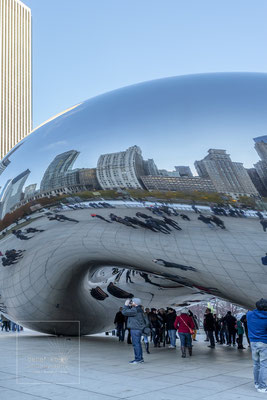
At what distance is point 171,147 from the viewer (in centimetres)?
525

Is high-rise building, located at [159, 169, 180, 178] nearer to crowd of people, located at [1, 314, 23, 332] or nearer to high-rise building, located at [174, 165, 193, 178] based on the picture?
high-rise building, located at [174, 165, 193, 178]

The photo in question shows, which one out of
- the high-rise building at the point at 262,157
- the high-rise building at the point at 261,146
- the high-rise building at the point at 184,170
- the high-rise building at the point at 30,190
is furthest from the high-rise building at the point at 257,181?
the high-rise building at the point at 30,190

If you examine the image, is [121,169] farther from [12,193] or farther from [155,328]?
[155,328]

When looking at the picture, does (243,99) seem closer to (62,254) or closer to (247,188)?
(247,188)

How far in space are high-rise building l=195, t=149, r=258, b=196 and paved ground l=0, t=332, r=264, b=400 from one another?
2.13 m

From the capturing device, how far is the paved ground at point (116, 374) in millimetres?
4359

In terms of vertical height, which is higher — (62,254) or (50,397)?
(62,254)

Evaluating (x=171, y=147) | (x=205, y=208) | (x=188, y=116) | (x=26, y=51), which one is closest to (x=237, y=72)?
(x=188, y=116)

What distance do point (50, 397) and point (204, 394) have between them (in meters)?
1.50

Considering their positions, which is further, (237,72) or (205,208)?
(237,72)

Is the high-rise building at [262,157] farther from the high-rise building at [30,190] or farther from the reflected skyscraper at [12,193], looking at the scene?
the reflected skyscraper at [12,193]

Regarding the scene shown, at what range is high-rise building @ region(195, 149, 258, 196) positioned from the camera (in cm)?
496

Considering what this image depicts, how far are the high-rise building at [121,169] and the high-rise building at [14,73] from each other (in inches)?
4143

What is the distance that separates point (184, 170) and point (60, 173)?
5.60 feet
